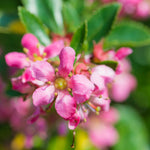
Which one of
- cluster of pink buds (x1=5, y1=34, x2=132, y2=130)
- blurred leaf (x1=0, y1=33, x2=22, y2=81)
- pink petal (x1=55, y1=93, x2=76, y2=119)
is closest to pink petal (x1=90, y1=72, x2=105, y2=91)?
cluster of pink buds (x1=5, y1=34, x2=132, y2=130)

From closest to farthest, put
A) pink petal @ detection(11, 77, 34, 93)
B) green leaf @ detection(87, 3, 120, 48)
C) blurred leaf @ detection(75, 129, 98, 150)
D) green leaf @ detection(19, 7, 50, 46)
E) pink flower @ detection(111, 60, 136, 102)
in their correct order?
pink petal @ detection(11, 77, 34, 93), green leaf @ detection(19, 7, 50, 46), green leaf @ detection(87, 3, 120, 48), blurred leaf @ detection(75, 129, 98, 150), pink flower @ detection(111, 60, 136, 102)

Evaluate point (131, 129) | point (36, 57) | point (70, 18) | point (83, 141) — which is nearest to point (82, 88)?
point (36, 57)

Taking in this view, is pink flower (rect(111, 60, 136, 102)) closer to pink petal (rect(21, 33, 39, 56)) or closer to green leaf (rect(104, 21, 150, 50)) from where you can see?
green leaf (rect(104, 21, 150, 50))

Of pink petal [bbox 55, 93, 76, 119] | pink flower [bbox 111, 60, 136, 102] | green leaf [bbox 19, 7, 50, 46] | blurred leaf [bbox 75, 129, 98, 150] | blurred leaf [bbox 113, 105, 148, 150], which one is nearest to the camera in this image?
pink petal [bbox 55, 93, 76, 119]

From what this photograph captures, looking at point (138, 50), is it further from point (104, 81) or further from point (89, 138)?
point (104, 81)

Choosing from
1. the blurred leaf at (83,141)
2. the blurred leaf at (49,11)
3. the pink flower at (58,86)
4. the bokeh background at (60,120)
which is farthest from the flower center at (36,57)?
the blurred leaf at (83,141)

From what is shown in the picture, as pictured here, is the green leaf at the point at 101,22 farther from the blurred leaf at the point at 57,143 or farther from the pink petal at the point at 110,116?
the pink petal at the point at 110,116
